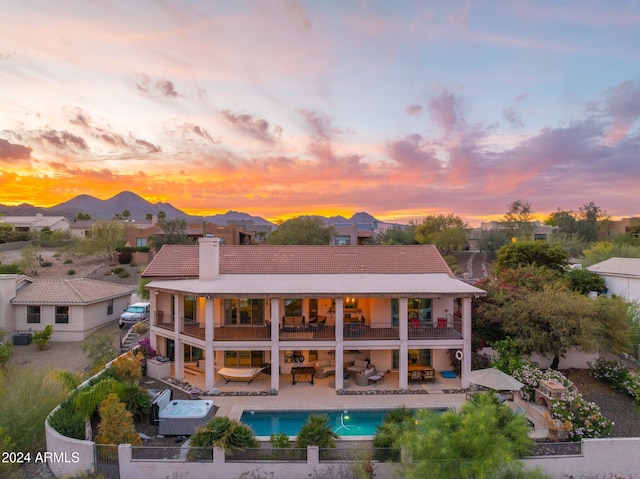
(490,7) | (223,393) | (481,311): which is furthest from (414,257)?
(490,7)

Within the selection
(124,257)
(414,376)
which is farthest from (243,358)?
(124,257)

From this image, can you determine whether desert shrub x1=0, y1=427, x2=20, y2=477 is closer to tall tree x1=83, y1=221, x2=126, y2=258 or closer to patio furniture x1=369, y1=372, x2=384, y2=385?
patio furniture x1=369, y1=372, x2=384, y2=385

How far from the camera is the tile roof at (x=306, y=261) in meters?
23.3

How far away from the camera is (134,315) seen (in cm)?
2864

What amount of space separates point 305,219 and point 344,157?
2659cm

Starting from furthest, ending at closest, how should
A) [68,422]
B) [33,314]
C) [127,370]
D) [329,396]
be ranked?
[33,314]
[127,370]
[329,396]
[68,422]

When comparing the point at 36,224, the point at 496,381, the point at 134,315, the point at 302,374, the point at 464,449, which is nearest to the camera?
the point at 464,449

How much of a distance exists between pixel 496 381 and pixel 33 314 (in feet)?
102

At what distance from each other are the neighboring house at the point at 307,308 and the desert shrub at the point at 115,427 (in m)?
5.54

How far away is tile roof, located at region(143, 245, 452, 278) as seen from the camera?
23.3 meters

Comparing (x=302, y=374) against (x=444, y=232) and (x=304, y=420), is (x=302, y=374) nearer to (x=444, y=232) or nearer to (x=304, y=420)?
(x=304, y=420)

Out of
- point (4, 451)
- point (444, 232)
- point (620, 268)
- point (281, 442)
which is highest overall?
point (444, 232)

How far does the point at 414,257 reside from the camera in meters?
24.9

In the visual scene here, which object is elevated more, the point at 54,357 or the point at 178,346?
the point at 178,346
